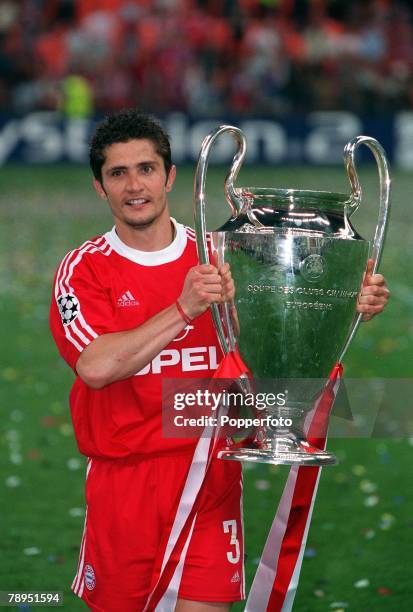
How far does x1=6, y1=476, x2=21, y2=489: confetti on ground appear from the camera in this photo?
20.2ft

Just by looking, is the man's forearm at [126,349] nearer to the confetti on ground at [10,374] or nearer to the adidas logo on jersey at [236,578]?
the adidas logo on jersey at [236,578]

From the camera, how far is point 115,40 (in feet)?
55.6

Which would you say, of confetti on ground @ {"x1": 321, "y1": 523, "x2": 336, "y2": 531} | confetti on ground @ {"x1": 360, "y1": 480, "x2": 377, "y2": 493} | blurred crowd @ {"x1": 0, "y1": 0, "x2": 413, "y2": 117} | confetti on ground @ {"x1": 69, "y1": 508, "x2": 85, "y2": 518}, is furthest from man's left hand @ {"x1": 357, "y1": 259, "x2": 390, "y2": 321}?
blurred crowd @ {"x1": 0, "y1": 0, "x2": 413, "y2": 117}

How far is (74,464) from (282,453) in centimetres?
363

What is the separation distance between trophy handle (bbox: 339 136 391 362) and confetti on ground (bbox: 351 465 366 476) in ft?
10.8

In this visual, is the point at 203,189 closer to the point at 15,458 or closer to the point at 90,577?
→ the point at 90,577

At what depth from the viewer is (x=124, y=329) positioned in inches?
131

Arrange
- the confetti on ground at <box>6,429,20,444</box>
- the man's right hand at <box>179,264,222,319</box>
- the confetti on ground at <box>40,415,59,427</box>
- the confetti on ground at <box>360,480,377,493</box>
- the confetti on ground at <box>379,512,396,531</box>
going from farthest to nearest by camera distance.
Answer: the confetti on ground at <box>40,415,59,427</box> → the confetti on ground at <box>6,429,20,444</box> → the confetti on ground at <box>360,480,377,493</box> → the confetti on ground at <box>379,512,396,531</box> → the man's right hand at <box>179,264,222,319</box>

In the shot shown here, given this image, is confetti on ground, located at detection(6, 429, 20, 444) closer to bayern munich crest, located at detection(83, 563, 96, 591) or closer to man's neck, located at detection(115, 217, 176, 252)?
bayern munich crest, located at detection(83, 563, 96, 591)

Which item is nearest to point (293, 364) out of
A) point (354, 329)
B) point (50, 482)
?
point (354, 329)

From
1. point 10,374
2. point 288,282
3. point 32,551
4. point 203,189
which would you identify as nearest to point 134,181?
point 203,189

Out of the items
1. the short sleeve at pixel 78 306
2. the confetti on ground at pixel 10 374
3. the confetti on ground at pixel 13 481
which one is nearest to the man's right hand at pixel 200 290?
the short sleeve at pixel 78 306

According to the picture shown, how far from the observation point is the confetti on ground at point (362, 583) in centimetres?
480

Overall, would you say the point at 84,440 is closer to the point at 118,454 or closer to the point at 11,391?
the point at 118,454
